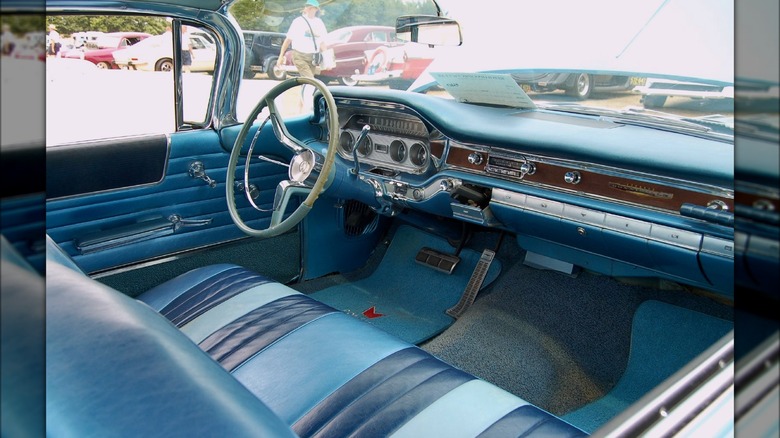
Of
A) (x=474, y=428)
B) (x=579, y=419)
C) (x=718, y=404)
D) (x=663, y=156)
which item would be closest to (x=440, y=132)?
(x=663, y=156)

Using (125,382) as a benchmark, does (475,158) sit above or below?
above

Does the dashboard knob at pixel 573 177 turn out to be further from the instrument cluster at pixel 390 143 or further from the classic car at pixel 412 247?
the instrument cluster at pixel 390 143

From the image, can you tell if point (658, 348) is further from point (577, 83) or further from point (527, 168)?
point (577, 83)

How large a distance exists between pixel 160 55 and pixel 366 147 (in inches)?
38.1

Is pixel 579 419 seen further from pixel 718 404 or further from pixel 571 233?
pixel 718 404

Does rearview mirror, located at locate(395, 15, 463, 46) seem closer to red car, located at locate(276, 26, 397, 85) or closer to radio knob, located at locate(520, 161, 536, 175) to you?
radio knob, located at locate(520, 161, 536, 175)

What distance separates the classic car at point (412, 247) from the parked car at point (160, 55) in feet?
0.15

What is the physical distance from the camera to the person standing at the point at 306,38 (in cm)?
369

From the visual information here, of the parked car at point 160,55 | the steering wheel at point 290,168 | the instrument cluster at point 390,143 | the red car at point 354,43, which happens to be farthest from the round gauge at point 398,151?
the red car at point 354,43

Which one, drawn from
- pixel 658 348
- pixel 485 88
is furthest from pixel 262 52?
pixel 658 348

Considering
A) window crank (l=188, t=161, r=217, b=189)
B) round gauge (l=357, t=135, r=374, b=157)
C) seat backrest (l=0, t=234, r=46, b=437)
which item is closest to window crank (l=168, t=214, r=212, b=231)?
window crank (l=188, t=161, r=217, b=189)

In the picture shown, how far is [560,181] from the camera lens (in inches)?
88.0

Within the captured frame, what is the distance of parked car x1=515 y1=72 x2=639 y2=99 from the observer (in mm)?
2389

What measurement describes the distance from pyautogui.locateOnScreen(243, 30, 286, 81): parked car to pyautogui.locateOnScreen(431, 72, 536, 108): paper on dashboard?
2.55 feet
